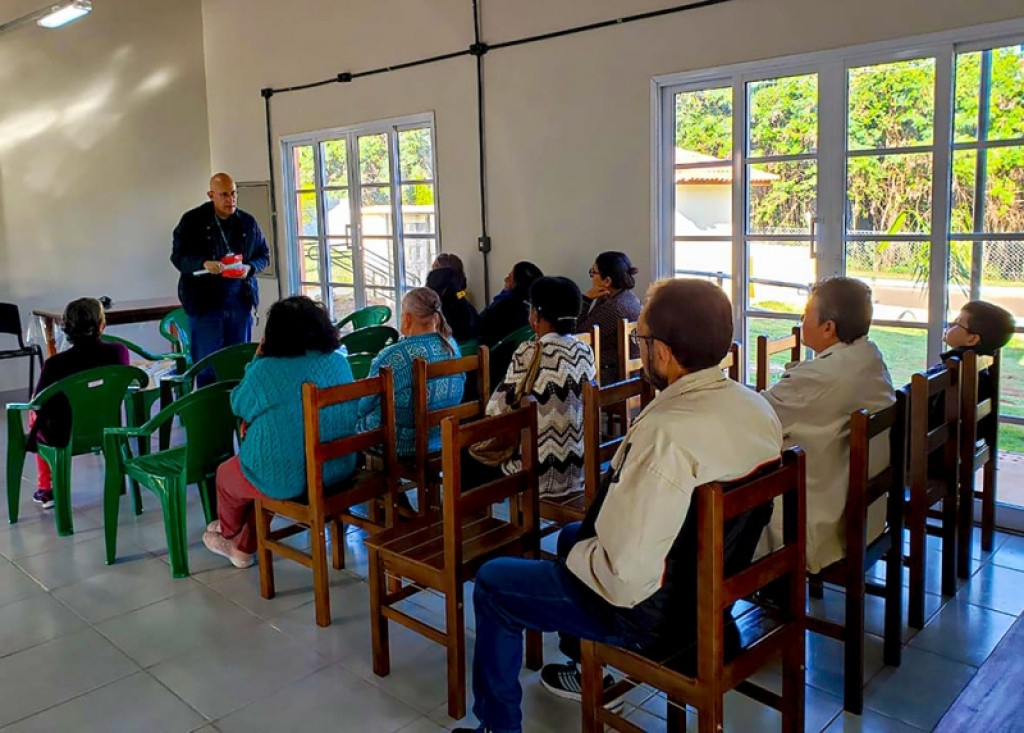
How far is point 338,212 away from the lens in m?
6.71

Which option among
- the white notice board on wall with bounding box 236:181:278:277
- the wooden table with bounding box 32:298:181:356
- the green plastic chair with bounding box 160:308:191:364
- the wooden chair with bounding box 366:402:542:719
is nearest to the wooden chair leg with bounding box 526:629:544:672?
the wooden chair with bounding box 366:402:542:719

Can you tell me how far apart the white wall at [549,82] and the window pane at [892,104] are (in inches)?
5.8

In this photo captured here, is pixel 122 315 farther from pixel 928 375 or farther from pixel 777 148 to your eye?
pixel 928 375

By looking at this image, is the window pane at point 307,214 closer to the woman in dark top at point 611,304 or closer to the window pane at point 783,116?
the woman in dark top at point 611,304

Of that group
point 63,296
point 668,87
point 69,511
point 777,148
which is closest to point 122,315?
point 63,296

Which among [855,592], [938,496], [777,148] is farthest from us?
[777,148]

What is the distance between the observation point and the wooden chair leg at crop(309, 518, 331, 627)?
2896 millimetres

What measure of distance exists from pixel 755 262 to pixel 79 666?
3256mm

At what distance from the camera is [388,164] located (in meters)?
6.15

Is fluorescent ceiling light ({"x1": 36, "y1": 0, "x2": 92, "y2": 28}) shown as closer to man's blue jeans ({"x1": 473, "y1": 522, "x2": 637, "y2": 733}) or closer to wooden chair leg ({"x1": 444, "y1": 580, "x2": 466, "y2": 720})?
wooden chair leg ({"x1": 444, "y1": 580, "x2": 466, "y2": 720})

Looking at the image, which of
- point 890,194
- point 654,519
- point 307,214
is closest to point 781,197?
point 890,194

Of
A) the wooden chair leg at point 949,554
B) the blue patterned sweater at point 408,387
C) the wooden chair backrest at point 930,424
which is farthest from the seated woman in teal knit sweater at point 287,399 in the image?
the wooden chair leg at point 949,554

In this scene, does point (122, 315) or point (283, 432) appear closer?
point (283, 432)

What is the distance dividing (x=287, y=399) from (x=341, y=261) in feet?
13.0
